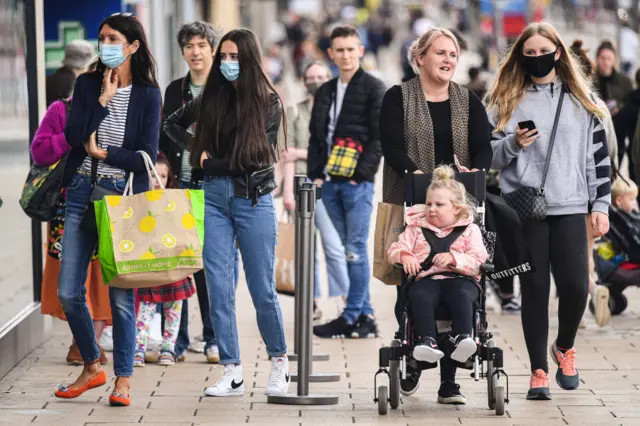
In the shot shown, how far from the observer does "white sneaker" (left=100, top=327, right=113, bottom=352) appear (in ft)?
30.8

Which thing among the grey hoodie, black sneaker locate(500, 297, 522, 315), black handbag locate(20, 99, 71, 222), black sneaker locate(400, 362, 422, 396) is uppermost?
the grey hoodie

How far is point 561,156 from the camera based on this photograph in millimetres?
7645

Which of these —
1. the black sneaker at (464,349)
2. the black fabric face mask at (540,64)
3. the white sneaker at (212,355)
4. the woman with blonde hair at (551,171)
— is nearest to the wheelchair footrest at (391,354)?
the black sneaker at (464,349)

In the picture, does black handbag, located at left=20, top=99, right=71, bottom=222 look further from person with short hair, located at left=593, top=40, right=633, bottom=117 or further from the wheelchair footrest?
person with short hair, located at left=593, top=40, right=633, bottom=117

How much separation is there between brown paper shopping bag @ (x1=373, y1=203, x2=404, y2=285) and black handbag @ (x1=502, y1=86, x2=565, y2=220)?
22.7 inches

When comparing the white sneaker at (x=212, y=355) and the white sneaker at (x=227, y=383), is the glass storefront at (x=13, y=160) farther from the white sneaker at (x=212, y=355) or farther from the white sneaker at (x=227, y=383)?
the white sneaker at (x=227, y=383)

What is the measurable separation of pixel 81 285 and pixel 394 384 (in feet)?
5.27

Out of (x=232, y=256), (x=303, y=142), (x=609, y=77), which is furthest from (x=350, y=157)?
(x=609, y=77)

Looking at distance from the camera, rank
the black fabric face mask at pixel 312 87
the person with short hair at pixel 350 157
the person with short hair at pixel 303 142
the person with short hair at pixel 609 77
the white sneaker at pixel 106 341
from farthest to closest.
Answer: the person with short hair at pixel 609 77
the black fabric face mask at pixel 312 87
the person with short hair at pixel 303 142
the person with short hair at pixel 350 157
the white sneaker at pixel 106 341

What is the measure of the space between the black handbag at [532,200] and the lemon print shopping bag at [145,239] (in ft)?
5.39

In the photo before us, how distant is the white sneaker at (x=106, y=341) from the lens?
9.40 metres

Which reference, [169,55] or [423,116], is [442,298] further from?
[169,55]

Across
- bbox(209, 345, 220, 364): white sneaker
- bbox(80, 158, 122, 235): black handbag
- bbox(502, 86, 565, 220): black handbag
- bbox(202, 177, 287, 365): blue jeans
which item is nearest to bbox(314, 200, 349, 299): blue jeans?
bbox(209, 345, 220, 364): white sneaker

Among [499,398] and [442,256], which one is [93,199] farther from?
[499,398]
